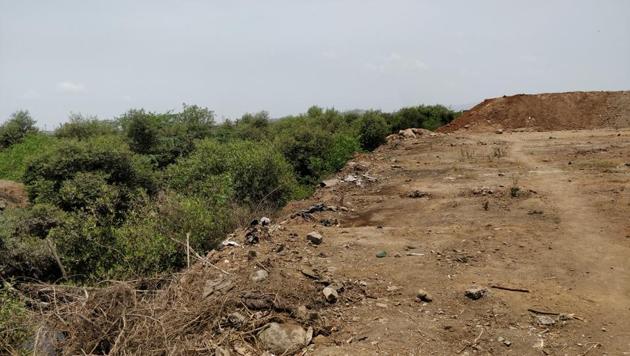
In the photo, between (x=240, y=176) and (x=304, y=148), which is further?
(x=304, y=148)

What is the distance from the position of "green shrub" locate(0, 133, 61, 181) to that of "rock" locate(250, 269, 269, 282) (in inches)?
646

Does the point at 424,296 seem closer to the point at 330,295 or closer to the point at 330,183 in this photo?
the point at 330,295

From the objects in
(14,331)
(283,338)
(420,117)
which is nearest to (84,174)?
(14,331)

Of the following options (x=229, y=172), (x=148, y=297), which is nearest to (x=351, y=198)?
(x=229, y=172)

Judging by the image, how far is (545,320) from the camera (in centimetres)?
508

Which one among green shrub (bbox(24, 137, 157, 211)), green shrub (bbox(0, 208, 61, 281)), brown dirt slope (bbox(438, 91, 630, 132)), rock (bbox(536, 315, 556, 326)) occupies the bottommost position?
green shrub (bbox(0, 208, 61, 281))

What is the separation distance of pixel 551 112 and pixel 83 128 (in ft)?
73.7

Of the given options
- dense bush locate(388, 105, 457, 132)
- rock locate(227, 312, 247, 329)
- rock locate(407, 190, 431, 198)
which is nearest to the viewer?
rock locate(227, 312, 247, 329)

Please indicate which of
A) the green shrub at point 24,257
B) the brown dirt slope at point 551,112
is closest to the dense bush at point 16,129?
the green shrub at point 24,257

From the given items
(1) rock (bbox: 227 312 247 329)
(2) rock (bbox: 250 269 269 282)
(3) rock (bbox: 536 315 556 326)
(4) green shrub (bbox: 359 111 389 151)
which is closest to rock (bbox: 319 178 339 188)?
(2) rock (bbox: 250 269 269 282)

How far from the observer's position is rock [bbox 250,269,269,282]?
5977mm

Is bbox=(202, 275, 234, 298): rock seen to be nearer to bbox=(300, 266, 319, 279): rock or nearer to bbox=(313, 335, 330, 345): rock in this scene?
bbox=(300, 266, 319, 279): rock

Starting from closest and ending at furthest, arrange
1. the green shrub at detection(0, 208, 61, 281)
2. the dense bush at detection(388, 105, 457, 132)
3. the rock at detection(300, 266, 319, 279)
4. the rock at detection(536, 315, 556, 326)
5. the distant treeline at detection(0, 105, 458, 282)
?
the rock at detection(536, 315, 556, 326) < the rock at detection(300, 266, 319, 279) < the distant treeline at detection(0, 105, 458, 282) < the green shrub at detection(0, 208, 61, 281) < the dense bush at detection(388, 105, 457, 132)

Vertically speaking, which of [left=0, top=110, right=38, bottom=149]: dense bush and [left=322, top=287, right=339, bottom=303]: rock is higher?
[left=0, top=110, right=38, bottom=149]: dense bush
